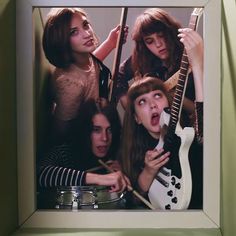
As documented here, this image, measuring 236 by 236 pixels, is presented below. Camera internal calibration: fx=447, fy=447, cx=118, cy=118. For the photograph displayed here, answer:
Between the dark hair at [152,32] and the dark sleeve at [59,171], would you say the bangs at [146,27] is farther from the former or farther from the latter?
the dark sleeve at [59,171]

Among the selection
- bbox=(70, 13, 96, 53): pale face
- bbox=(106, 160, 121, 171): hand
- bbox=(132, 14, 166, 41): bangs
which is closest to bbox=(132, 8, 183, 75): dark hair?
bbox=(132, 14, 166, 41): bangs

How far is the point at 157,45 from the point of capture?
3.80 ft

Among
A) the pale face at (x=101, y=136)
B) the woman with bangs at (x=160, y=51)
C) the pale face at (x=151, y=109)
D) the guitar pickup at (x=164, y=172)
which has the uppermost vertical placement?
the woman with bangs at (x=160, y=51)

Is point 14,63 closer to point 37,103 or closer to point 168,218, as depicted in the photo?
point 37,103

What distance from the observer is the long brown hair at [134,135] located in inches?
45.7

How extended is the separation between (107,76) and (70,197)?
330mm

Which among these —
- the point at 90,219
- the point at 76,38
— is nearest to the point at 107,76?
the point at 76,38

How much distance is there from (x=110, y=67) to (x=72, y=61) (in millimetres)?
100

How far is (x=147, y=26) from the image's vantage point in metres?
1.16

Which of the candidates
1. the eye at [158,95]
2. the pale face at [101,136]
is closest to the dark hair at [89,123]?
the pale face at [101,136]

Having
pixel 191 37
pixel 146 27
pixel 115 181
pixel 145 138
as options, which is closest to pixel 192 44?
pixel 191 37

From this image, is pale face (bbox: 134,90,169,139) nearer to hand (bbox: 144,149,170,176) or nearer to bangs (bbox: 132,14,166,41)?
hand (bbox: 144,149,170,176)

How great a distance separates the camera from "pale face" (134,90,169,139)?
1.16 meters

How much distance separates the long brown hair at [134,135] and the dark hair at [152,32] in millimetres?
36
